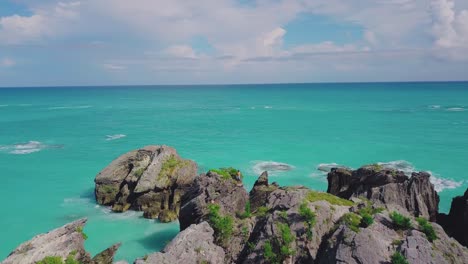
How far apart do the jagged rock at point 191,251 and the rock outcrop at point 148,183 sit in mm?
16169

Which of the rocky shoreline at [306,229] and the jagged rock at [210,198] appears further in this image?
the jagged rock at [210,198]

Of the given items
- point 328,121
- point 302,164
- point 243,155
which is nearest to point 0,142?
point 243,155

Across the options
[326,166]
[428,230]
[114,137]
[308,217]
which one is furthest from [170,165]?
[114,137]

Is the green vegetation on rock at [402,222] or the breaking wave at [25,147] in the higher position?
the green vegetation on rock at [402,222]

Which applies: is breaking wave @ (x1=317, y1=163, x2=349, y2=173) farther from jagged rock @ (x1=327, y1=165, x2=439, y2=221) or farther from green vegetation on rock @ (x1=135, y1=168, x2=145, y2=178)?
green vegetation on rock @ (x1=135, y1=168, x2=145, y2=178)

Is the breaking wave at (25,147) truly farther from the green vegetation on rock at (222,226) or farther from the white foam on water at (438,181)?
the white foam on water at (438,181)

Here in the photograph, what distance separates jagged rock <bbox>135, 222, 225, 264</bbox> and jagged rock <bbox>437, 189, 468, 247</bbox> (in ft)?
69.9

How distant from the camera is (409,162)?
62719 mm

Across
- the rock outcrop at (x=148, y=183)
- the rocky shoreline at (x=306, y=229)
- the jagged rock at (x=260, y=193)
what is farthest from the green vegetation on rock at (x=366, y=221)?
the rock outcrop at (x=148, y=183)

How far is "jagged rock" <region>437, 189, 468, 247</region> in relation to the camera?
30506 mm

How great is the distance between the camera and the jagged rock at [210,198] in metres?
31.7

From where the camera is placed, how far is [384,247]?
21891 millimetres

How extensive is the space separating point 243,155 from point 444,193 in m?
36.0

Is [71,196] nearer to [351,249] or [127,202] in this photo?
[127,202]
